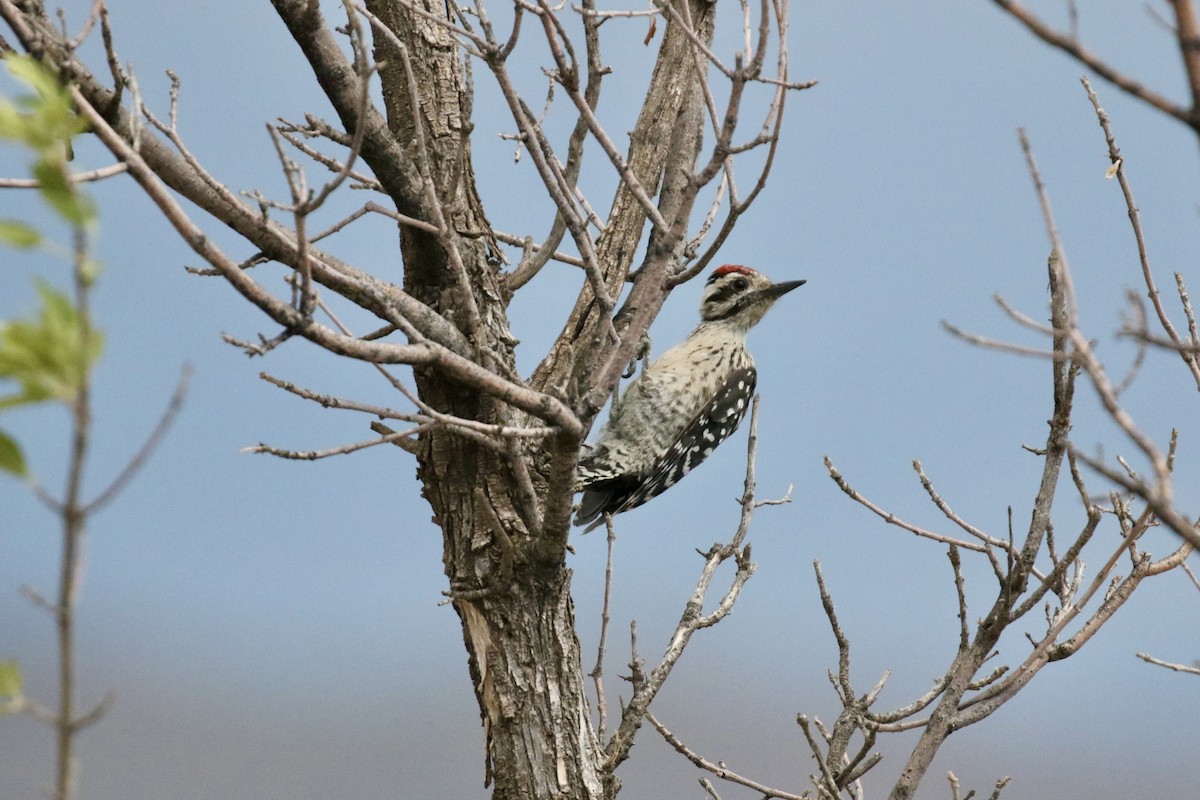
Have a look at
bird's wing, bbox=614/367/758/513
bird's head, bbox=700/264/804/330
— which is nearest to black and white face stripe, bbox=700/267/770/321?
bird's head, bbox=700/264/804/330

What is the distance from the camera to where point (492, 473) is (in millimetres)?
3354

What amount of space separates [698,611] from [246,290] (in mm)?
2047

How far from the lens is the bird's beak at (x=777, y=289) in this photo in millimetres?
5586

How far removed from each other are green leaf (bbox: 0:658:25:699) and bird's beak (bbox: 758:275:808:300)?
16.0 feet

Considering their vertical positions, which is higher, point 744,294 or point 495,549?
point 744,294

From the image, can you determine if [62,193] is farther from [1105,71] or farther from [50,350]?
[1105,71]

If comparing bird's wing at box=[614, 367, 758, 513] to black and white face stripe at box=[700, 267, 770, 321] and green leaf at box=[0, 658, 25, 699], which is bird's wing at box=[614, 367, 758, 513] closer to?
black and white face stripe at box=[700, 267, 770, 321]

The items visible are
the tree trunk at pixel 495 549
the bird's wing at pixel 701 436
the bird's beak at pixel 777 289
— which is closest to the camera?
the tree trunk at pixel 495 549

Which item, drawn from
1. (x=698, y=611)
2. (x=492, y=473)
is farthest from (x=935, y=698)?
(x=492, y=473)

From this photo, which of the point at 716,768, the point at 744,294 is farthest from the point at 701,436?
the point at 716,768

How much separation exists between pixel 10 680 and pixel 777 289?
16.2 ft

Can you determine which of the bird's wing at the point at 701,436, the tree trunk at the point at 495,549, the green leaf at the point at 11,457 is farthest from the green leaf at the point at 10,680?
the bird's wing at the point at 701,436

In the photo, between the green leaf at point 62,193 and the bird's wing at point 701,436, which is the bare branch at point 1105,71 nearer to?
the green leaf at point 62,193

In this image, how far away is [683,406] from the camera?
521 centimetres
